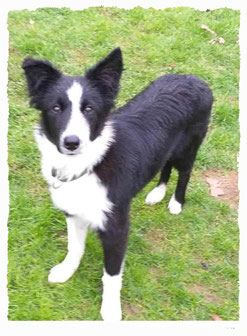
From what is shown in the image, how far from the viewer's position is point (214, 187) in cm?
453

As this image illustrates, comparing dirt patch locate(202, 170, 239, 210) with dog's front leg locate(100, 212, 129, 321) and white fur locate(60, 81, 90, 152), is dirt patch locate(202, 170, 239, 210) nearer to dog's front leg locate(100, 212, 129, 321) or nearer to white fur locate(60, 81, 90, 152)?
dog's front leg locate(100, 212, 129, 321)

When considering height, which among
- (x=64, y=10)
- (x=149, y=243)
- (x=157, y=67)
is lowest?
(x=149, y=243)

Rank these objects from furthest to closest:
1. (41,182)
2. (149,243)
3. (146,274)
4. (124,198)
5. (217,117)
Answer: (217,117)
(41,182)
(149,243)
(146,274)
(124,198)

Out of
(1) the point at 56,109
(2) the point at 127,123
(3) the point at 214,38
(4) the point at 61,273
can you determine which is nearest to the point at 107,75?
(1) the point at 56,109

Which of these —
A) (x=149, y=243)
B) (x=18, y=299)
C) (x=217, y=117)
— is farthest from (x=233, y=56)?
(x=18, y=299)

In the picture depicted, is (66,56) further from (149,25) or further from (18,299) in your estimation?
(18,299)

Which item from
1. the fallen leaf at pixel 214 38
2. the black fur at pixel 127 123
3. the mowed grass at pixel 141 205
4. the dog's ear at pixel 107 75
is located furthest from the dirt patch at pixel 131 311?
the fallen leaf at pixel 214 38

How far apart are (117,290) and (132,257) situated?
0.50m

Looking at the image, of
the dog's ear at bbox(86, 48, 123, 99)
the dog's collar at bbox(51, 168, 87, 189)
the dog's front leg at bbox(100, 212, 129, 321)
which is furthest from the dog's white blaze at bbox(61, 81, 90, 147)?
the dog's front leg at bbox(100, 212, 129, 321)

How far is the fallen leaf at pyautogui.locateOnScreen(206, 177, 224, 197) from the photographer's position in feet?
14.7

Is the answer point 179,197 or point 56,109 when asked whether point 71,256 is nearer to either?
point 179,197

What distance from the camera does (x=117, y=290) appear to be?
3.31 meters

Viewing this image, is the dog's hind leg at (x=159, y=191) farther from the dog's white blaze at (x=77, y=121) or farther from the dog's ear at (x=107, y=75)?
the dog's white blaze at (x=77, y=121)

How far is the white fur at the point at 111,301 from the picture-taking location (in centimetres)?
328
